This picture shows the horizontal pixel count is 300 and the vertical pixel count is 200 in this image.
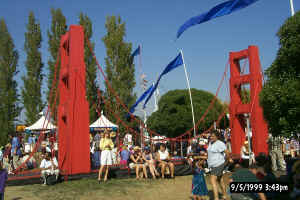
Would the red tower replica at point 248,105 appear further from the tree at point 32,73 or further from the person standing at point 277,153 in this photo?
the tree at point 32,73

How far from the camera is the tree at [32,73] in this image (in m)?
25.2

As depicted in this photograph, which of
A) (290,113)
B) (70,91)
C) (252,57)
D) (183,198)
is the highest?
(252,57)

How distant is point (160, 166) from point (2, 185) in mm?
5816

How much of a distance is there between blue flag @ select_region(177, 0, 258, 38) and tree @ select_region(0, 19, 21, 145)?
19004mm

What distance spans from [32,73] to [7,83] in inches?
84.8

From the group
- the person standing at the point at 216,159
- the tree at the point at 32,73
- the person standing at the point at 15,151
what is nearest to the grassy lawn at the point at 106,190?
the person standing at the point at 216,159

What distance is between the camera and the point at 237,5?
966cm

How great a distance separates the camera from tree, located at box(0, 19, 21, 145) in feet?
81.7

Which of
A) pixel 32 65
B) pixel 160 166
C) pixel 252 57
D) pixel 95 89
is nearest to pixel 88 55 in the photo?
pixel 95 89

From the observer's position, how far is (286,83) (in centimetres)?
696

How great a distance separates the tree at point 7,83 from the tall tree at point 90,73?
6.24m

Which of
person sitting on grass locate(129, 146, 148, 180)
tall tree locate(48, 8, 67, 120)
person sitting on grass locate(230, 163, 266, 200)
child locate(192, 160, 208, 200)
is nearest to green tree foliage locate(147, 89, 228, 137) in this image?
tall tree locate(48, 8, 67, 120)

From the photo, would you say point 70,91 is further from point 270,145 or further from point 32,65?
point 32,65

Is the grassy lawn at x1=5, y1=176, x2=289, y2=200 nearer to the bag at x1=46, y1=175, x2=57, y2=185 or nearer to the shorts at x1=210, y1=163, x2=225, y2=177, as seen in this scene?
the bag at x1=46, y1=175, x2=57, y2=185
